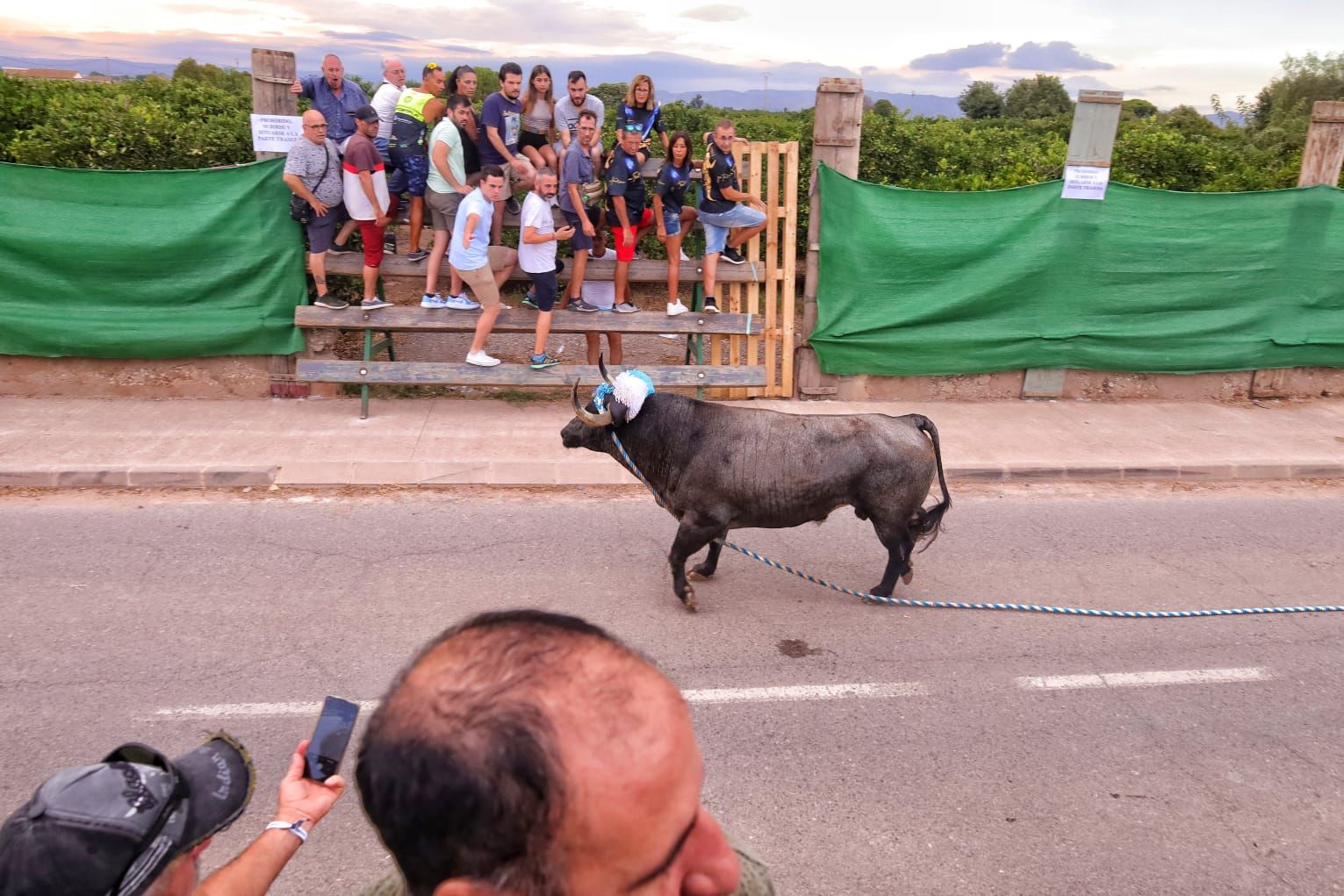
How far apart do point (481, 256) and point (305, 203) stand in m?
1.71

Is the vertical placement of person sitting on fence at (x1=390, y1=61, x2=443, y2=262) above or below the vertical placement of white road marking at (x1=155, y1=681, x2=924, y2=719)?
above

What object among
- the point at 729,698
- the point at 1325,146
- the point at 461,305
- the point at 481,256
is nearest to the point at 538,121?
the point at 481,256

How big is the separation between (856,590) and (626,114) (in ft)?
16.8

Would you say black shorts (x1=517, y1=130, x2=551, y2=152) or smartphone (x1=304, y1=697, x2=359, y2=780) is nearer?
smartphone (x1=304, y1=697, x2=359, y2=780)

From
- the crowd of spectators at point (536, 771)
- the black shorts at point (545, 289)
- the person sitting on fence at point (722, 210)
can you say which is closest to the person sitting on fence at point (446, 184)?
the black shorts at point (545, 289)

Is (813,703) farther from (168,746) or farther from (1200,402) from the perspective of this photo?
(1200,402)

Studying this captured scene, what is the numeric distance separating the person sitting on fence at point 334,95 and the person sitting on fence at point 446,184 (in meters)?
0.85

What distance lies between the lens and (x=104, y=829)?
5.46 ft

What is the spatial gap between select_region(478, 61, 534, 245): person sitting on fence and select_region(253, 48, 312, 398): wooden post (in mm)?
1779

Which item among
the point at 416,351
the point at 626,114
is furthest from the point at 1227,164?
the point at 416,351

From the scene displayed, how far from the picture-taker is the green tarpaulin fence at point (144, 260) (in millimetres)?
9148

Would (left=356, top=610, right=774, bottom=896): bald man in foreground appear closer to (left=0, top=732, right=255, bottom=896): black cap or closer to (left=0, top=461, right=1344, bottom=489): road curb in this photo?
(left=0, top=732, right=255, bottom=896): black cap

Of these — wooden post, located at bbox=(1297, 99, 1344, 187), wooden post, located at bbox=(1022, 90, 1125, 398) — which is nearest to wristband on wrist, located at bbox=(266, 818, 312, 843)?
wooden post, located at bbox=(1022, 90, 1125, 398)

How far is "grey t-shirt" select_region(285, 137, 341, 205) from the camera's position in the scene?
9070mm
